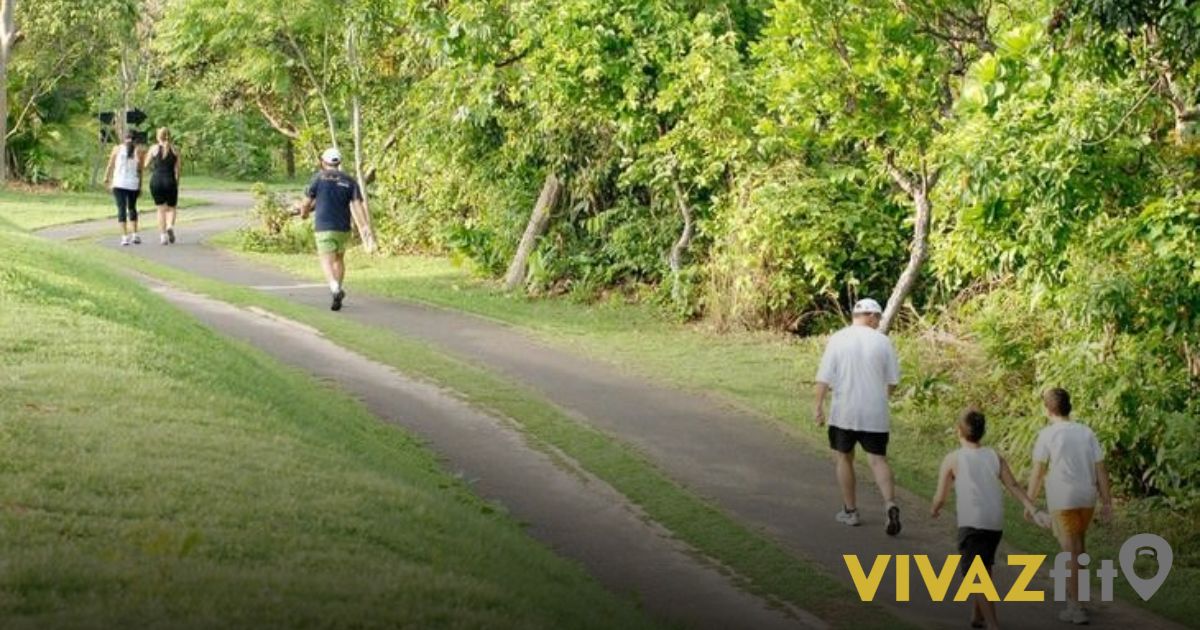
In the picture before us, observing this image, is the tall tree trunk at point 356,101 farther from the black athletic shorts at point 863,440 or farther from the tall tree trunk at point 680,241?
the black athletic shorts at point 863,440

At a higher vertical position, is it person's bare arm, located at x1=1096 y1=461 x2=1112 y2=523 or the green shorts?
→ the green shorts

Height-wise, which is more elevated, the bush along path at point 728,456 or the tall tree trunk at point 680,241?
the tall tree trunk at point 680,241

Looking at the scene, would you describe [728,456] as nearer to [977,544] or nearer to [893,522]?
[893,522]

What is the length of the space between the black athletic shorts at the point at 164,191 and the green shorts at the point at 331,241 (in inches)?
322

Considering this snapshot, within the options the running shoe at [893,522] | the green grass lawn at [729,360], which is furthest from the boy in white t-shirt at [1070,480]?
the running shoe at [893,522]

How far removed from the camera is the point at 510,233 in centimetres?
2603

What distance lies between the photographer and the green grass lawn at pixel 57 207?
3577cm

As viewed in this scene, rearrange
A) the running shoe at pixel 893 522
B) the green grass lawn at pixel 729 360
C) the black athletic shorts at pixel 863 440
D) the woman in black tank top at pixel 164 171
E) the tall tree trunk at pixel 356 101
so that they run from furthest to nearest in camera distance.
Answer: the tall tree trunk at pixel 356 101 < the woman in black tank top at pixel 164 171 < the green grass lawn at pixel 729 360 < the black athletic shorts at pixel 863 440 < the running shoe at pixel 893 522

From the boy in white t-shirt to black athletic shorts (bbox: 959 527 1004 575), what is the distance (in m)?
0.51

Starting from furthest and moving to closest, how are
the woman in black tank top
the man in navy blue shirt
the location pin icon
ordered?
1. the woman in black tank top
2. the man in navy blue shirt
3. the location pin icon

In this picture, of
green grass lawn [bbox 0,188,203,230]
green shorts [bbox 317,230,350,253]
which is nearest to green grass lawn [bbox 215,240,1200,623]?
green shorts [bbox 317,230,350,253]

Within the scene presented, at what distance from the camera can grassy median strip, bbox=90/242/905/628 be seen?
10008 millimetres

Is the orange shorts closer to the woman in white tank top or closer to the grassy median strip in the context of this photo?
the grassy median strip

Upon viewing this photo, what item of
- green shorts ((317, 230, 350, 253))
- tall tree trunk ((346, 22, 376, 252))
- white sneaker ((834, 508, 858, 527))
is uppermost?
tall tree trunk ((346, 22, 376, 252))
